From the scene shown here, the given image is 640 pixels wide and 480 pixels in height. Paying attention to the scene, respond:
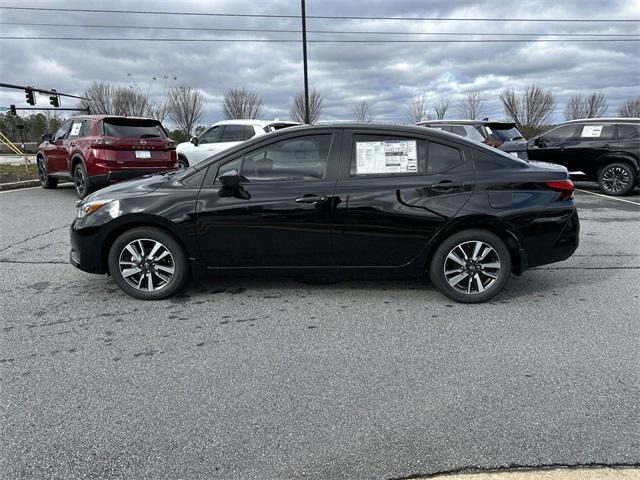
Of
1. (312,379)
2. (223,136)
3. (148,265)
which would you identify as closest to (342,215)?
(312,379)

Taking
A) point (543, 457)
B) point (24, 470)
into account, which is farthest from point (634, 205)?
point (24, 470)

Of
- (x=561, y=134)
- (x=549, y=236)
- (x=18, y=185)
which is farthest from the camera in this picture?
(x=18, y=185)

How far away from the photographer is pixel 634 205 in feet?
33.8

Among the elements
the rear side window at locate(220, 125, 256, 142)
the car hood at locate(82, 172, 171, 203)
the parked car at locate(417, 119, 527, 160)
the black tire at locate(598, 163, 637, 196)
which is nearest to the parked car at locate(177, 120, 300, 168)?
the rear side window at locate(220, 125, 256, 142)

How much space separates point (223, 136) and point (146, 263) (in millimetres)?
8555

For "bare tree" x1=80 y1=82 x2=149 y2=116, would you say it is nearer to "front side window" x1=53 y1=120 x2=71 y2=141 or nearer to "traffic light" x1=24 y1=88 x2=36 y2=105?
"traffic light" x1=24 y1=88 x2=36 y2=105

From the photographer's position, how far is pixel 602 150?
11758 mm

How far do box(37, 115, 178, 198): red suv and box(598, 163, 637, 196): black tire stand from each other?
10.1 meters

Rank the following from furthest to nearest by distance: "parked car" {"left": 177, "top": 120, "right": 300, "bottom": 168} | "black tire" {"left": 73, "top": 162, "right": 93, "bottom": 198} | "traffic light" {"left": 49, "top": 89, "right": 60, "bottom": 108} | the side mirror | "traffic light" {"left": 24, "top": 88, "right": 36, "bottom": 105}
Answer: "traffic light" {"left": 49, "top": 89, "right": 60, "bottom": 108} → "traffic light" {"left": 24, "top": 88, "right": 36, "bottom": 105} → "parked car" {"left": 177, "top": 120, "right": 300, "bottom": 168} → "black tire" {"left": 73, "top": 162, "right": 93, "bottom": 198} → the side mirror

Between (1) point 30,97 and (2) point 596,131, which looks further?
(1) point 30,97

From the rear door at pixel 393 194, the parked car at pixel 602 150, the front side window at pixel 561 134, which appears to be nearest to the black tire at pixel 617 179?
the parked car at pixel 602 150

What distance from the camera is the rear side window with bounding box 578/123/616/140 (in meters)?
11.7

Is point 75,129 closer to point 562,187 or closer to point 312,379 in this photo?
point 312,379

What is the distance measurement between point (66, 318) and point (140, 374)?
1.36 meters
